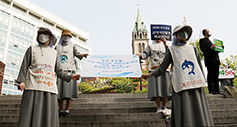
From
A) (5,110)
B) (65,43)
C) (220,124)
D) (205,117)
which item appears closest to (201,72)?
(205,117)

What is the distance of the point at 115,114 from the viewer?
17.1 ft

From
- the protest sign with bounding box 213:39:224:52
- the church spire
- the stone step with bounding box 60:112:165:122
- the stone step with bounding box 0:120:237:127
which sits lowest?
the stone step with bounding box 0:120:237:127

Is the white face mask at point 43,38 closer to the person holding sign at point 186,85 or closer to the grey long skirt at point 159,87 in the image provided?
the person holding sign at point 186,85

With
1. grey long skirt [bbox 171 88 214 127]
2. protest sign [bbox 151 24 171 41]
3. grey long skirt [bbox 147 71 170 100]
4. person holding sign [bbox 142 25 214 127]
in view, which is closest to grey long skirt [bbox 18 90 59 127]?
person holding sign [bbox 142 25 214 127]

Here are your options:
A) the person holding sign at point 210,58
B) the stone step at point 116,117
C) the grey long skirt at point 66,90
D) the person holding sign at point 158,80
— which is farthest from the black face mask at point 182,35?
the person holding sign at point 210,58

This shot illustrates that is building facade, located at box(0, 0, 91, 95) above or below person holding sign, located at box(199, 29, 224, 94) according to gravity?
above

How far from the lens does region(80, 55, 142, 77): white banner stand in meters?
8.10

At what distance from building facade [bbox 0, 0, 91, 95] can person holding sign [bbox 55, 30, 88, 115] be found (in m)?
40.8

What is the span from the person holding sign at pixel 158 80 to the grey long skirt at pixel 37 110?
279 cm

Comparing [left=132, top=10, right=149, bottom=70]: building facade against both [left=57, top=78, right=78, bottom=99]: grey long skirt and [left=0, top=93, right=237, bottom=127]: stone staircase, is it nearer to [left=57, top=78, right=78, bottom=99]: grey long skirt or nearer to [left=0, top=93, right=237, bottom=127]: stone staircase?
[left=0, top=93, right=237, bottom=127]: stone staircase

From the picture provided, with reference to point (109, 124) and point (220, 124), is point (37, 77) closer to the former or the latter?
point (109, 124)

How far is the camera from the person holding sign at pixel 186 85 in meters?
3.28

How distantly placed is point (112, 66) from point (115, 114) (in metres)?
3.36

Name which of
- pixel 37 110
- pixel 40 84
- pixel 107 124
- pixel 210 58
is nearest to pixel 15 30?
pixel 210 58
